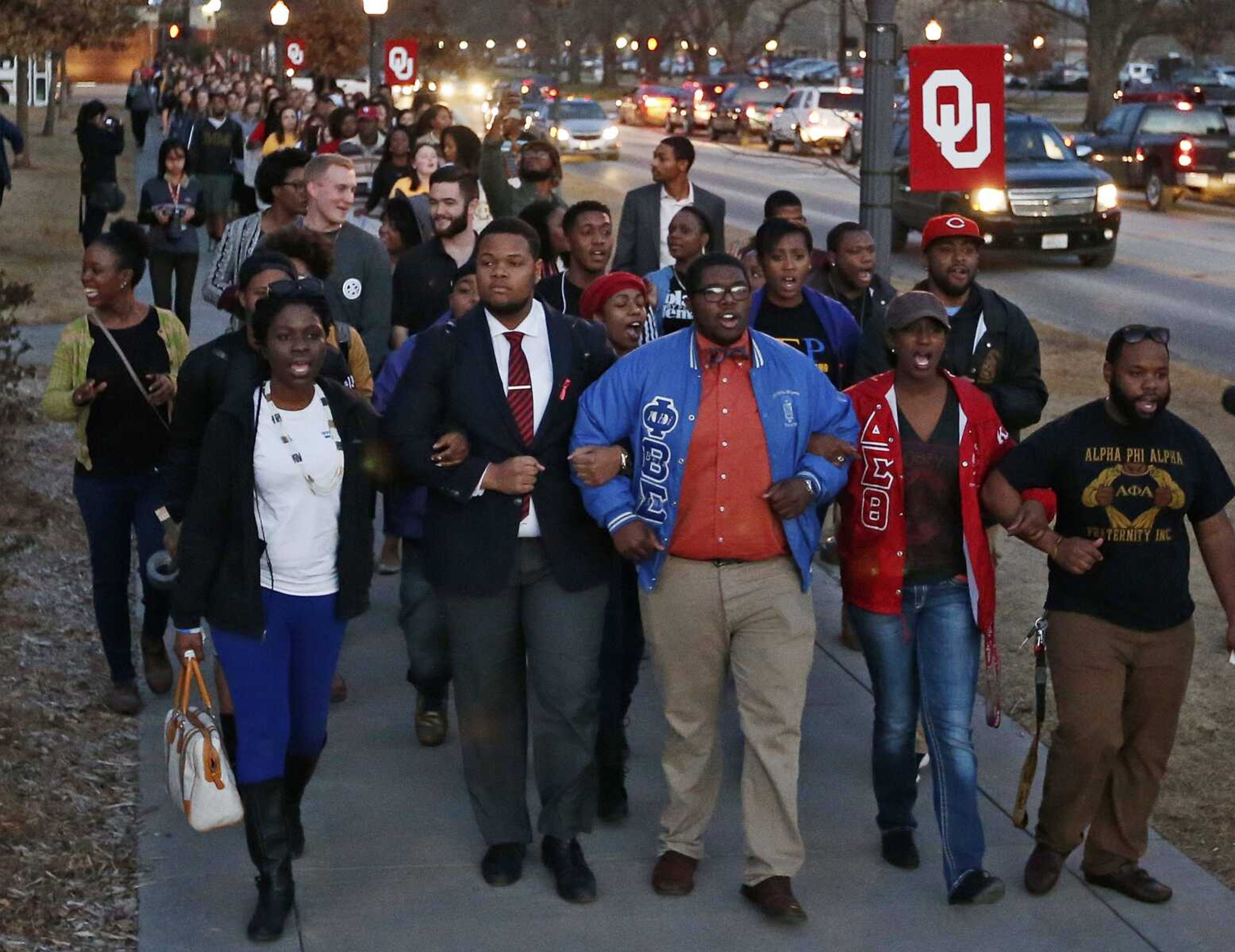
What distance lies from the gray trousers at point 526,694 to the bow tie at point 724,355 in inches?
29.0

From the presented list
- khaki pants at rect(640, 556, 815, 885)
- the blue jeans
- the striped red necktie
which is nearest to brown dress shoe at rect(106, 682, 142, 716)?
the striped red necktie

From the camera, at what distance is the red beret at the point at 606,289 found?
21.8 ft

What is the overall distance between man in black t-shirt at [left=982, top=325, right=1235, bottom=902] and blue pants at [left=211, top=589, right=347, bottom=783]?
6.59 ft

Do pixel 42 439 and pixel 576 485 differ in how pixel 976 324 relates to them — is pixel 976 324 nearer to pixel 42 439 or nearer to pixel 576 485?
pixel 576 485

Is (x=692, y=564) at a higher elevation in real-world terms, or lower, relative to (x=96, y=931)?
higher

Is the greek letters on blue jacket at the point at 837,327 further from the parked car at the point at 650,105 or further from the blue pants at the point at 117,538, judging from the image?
the parked car at the point at 650,105

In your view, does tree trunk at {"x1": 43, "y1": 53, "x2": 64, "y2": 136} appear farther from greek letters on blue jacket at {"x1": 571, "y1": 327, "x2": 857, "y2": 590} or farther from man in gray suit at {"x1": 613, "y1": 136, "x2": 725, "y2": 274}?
greek letters on blue jacket at {"x1": 571, "y1": 327, "x2": 857, "y2": 590}

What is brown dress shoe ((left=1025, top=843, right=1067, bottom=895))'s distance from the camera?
19.0ft

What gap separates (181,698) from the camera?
5457 mm

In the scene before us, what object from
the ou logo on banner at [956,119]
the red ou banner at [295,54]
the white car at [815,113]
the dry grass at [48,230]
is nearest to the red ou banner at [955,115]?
the ou logo on banner at [956,119]

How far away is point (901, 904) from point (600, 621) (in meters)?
1.24

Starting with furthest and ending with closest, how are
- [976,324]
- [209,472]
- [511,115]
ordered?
1. [511,115]
2. [976,324]
3. [209,472]

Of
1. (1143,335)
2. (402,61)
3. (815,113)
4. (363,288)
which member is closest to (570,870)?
(1143,335)

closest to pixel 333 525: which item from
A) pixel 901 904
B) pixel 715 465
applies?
pixel 715 465
